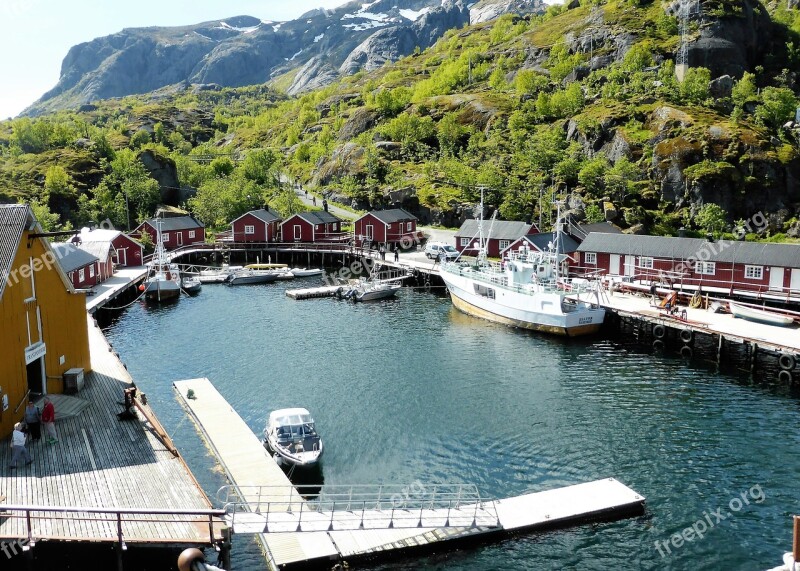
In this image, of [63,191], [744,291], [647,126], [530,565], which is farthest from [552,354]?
[63,191]

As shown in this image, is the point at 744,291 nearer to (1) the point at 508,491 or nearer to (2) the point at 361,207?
(1) the point at 508,491

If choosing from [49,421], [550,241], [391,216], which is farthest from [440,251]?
[49,421]

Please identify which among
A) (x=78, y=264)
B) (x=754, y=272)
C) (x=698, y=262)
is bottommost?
(x=754, y=272)

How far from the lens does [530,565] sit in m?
22.5

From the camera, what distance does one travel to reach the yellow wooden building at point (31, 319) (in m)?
25.5

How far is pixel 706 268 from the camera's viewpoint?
6066 cm

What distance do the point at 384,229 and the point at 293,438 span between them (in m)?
63.3

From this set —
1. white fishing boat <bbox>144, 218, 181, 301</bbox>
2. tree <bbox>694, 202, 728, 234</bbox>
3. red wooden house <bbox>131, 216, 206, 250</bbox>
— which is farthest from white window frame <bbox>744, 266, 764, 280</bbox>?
red wooden house <bbox>131, 216, 206, 250</bbox>

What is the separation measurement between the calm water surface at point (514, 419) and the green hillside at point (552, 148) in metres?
46.7

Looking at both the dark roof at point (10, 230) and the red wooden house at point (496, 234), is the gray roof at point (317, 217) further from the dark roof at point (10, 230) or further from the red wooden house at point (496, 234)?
the dark roof at point (10, 230)

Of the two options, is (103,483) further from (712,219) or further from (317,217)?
(712,219)

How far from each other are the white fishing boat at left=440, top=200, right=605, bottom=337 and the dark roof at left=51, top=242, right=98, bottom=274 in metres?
33.8

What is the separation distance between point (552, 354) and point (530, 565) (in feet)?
89.3

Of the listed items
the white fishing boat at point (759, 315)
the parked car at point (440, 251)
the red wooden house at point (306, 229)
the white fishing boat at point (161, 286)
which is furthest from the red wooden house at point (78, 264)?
the white fishing boat at point (759, 315)
